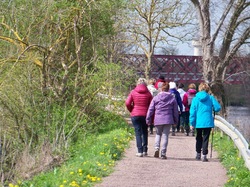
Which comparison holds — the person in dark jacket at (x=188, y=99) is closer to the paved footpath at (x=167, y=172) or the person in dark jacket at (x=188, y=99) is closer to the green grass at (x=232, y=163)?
the green grass at (x=232, y=163)

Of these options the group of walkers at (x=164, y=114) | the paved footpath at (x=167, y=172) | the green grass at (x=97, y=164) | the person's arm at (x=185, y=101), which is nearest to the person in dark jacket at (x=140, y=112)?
the group of walkers at (x=164, y=114)

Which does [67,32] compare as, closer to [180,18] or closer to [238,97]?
[180,18]

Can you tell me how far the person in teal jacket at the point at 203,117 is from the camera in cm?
1507

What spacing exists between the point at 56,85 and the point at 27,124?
266 cm

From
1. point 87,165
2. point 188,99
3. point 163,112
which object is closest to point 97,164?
point 87,165

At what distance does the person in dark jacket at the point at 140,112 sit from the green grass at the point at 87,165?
529mm

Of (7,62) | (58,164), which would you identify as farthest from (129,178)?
(7,62)

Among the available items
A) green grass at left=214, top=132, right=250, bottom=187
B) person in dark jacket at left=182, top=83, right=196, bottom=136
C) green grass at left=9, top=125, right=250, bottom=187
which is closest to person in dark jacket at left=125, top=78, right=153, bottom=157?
green grass at left=9, top=125, right=250, bottom=187

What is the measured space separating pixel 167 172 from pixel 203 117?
2.32 m

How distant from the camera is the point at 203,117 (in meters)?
15.1

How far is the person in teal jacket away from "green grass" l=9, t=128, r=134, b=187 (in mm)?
1756

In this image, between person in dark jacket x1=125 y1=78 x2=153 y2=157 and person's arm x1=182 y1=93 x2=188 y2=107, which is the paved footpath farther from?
person's arm x1=182 y1=93 x2=188 y2=107

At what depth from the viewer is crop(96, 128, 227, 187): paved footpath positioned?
11812mm

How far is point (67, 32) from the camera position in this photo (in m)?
21.3
